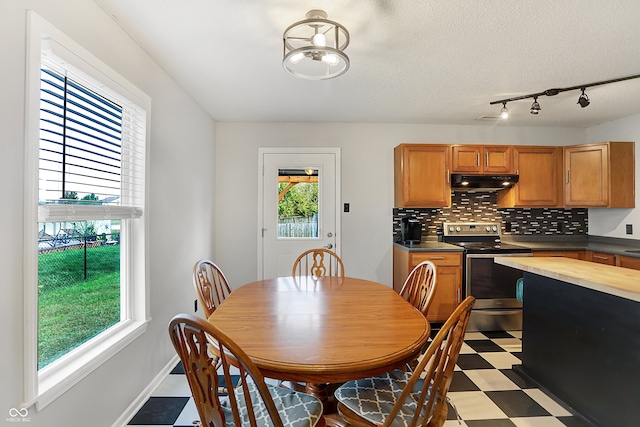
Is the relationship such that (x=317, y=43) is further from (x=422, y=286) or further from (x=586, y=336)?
(x=586, y=336)

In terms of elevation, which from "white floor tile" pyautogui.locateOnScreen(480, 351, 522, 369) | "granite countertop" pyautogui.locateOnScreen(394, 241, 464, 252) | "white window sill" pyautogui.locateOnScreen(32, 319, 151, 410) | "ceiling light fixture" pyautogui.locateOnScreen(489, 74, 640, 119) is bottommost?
"white floor tile" pyautogui.locateOnScreen(480, 351, 522, 369)

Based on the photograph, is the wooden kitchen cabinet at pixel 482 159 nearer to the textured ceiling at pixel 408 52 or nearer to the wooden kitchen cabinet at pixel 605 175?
the textured ceiling at pixel 408 52

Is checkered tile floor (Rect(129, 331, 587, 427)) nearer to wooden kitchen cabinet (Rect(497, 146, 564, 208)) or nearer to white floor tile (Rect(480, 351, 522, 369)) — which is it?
white floor tile (Rect(480, 351, 522, 369))

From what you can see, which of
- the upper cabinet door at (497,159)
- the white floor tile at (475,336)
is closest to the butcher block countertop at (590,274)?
the white floor tile at (475,336)

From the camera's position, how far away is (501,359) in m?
2.61

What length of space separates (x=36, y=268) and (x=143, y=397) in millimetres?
1247

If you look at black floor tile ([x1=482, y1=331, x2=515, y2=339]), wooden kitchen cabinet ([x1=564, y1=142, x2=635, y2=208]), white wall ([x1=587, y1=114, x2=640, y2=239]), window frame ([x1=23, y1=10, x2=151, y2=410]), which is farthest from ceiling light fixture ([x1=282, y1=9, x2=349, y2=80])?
white wall ([x1=587, y1=114, x2=640, y2=239])

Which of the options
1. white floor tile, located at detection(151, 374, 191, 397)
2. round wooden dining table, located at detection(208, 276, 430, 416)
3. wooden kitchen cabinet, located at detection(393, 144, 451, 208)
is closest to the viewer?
round wooden dining table, located at detection(208, 276, 430, 416)

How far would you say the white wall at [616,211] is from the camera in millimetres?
3342

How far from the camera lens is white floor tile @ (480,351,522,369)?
2.50 metres

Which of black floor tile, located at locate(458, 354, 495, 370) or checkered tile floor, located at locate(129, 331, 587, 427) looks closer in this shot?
checkered tile floor, located at locate(129, 331, 587, 427)

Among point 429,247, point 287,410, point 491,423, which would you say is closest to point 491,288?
point 429,247

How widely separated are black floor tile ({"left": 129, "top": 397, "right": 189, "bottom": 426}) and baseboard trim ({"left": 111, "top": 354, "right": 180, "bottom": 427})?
3 cm

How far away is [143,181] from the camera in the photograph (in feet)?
6.70
